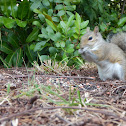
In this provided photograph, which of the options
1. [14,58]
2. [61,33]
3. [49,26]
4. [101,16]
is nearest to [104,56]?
[61,33]

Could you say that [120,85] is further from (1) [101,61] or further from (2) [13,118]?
(2) [13,118]

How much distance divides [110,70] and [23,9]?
4.97ft

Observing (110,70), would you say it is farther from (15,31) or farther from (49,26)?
(15,31)

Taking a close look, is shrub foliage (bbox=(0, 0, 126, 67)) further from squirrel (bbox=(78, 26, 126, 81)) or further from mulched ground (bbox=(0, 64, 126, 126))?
mulched ground (bbox=(0, 64, 126, 126))

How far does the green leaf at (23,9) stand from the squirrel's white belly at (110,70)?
4.42 ft

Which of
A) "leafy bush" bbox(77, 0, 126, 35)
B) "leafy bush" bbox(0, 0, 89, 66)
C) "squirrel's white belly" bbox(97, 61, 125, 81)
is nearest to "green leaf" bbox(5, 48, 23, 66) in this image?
"leafy bush" bbox(0, 0, 89, 66)

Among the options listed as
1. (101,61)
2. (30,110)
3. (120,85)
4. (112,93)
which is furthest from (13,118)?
(101,61)

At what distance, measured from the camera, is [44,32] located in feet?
9.12

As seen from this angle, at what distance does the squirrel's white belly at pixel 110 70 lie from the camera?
2246mm

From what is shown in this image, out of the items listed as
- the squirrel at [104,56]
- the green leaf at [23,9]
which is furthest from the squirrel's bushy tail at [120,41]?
the green leaf at [23,9]

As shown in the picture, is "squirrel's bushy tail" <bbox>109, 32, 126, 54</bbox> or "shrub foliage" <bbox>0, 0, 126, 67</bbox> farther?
"shrub foliage" <bbox>0, 0, 126, 67</bbox>

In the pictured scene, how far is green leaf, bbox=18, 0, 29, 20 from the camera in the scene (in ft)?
9.54

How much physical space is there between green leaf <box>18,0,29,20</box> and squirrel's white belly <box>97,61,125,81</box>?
135cm

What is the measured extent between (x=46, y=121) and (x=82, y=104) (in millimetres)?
270
